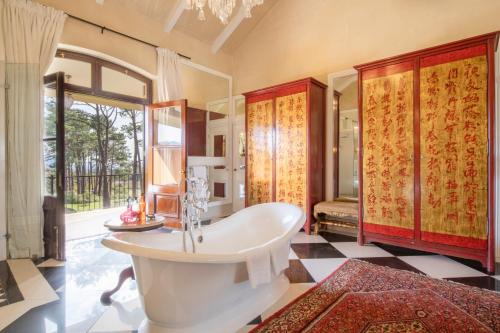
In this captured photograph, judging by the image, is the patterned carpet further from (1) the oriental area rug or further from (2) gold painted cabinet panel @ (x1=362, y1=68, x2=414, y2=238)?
(2) gold painted cabinet panel @ (x1=362, y1=68, x2=414, y2=238)

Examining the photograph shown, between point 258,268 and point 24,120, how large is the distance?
2936 millimetres

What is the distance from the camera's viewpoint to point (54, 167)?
298cm

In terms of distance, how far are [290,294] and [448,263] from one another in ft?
5.63

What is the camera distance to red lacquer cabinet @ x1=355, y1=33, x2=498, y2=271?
2348mm

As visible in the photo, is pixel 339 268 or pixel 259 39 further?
pixel 259 39

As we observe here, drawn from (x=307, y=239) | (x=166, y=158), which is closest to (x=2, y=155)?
(x=166, y=158)

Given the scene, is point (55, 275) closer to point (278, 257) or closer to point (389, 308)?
point (278, 257)

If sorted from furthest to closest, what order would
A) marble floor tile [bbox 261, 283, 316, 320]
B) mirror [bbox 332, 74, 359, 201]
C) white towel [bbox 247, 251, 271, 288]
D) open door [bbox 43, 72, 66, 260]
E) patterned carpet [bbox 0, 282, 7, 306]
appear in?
mirror [bbox 332, 74, 359, 201]
open door [bbox 43, 72, 66, 260]
patterned carpet [bbox 0, 282, 7, 306]
marble floor tile [bbox 261, 283, 316, 320]
white towel [bbox 247, 251, 271, 288]

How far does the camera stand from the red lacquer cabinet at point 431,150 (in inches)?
92.4

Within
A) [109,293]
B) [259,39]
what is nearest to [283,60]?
[259,39]

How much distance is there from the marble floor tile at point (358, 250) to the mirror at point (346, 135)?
636mm

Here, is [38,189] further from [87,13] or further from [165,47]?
[165,47]

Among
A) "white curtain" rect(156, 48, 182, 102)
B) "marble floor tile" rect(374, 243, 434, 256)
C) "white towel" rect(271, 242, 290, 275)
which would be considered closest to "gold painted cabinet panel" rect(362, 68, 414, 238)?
"marble floor tile" rect(374, 243, 434, 256)

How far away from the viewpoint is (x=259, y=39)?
470 centimetres
